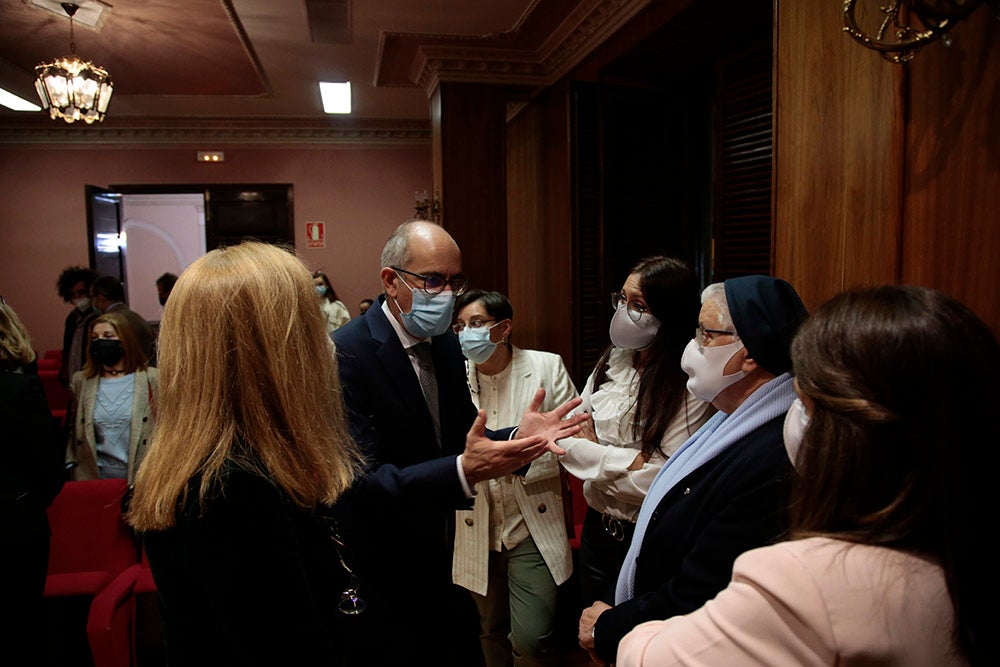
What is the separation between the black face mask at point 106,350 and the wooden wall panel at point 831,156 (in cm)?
309

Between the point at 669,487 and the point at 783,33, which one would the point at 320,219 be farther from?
the point at 669,487

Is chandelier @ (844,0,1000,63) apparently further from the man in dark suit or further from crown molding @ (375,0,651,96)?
crown molding @ (375,0,651,96)

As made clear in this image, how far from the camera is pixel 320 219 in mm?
8469

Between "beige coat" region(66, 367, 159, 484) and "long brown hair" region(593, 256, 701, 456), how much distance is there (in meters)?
2.51

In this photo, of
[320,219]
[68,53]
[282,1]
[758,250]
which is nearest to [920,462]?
[758,250]

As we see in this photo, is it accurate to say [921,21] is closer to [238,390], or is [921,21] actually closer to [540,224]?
[238,390]

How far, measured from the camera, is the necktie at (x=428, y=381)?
1.88m

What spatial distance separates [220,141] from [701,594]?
27.7 feet

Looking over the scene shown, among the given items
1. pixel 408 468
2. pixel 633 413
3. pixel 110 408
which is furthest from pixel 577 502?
pixel 110 408

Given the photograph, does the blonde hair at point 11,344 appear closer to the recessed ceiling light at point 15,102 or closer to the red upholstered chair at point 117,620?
the red upholstered chair at point 117,620

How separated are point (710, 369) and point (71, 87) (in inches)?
179

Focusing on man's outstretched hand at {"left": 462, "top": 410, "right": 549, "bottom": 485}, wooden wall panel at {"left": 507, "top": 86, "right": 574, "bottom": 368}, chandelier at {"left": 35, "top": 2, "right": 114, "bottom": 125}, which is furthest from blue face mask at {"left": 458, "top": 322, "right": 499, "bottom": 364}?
chandelier at {"left": 35, "top": 2, "right": 114, "bottom": 125}

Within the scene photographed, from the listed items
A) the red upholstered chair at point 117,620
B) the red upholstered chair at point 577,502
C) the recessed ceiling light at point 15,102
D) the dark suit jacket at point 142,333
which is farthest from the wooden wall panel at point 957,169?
the recessed ceiling light at point 15,102

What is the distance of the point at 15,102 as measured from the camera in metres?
6.40
